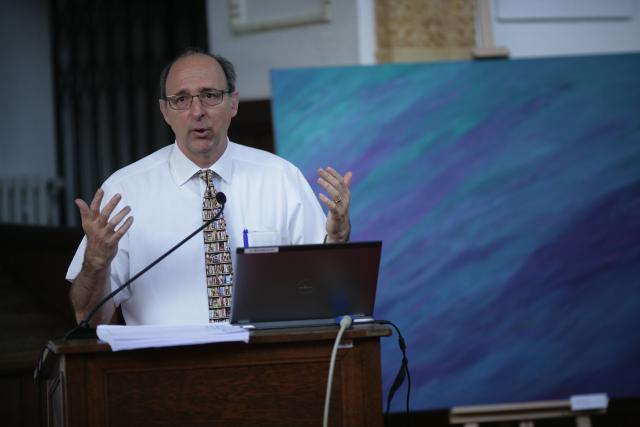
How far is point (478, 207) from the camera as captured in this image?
4125 millimetres

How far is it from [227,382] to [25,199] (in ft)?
16.2

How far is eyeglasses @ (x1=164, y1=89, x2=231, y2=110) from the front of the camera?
2.68m

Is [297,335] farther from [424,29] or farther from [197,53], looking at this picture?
[424,29]

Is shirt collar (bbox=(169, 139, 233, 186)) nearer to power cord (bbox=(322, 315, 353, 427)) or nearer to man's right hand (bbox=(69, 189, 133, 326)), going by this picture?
man's right hand (bbox=(69, 189, 133, 326))

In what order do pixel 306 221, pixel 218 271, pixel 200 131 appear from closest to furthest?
pixel 218 271
pixel 200 131
pixel 306 221

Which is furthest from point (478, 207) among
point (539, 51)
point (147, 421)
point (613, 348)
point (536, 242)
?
point (147, 421)

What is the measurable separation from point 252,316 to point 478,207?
7.19ft

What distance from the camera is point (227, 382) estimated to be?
6.56 ft

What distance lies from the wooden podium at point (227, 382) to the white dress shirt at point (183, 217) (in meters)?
0.58

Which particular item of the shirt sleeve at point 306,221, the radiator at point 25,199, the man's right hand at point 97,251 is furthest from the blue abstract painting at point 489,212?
the radiator at point 25,199

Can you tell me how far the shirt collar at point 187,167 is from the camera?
2713mm

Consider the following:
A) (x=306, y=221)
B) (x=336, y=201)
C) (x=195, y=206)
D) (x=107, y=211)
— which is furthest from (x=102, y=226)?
(x=306, y=221)

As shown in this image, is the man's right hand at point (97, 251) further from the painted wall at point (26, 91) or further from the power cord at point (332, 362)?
the painted wall at point (26, 91)

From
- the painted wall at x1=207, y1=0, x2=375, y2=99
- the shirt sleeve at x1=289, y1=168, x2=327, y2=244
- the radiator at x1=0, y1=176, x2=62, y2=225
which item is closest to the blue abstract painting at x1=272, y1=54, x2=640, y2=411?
the painted wall at x1=207, y1=0, x2=375, y2=99
